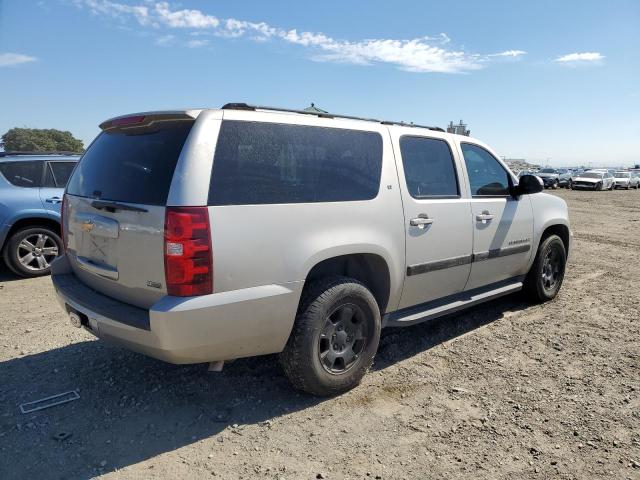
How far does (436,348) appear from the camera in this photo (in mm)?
4070

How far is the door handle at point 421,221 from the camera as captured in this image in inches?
138

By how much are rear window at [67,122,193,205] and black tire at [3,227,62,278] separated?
3441mm

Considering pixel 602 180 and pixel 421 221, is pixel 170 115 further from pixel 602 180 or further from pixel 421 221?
pixel 602 180

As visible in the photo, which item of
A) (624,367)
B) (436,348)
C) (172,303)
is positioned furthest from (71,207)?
(624,367)

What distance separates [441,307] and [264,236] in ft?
6.41

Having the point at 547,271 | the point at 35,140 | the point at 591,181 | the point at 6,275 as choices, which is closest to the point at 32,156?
the point at 6,275

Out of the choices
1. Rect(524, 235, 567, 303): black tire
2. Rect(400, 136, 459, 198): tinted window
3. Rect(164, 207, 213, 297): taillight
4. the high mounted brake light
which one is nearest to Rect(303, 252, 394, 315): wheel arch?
Rect(400, 136, 459, 198): tinted window

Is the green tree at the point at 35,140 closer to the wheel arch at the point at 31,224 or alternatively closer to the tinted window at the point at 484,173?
the wheel arch at the point at 31,224

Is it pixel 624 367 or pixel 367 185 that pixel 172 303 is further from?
pixel 624 367

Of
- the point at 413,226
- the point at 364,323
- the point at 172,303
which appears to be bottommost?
the point at 364,323

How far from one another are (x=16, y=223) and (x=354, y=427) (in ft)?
17.9

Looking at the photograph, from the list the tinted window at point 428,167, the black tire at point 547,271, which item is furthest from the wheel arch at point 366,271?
the black tire at point 547,271

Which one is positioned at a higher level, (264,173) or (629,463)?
(264,173)

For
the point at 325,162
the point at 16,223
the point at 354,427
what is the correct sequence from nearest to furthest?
the point at 354,427 → the point at 325,162 → the point at 16,223
